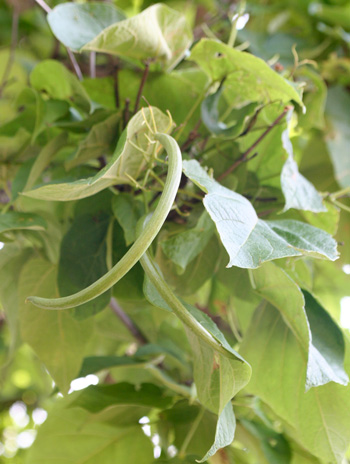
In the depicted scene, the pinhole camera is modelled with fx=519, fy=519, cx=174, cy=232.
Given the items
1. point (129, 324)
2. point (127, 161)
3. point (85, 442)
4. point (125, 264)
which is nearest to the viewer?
point (125, 264)

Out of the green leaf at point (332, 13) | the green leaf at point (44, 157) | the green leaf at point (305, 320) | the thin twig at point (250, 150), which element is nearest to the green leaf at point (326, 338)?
the green leaf at point (305, 320)

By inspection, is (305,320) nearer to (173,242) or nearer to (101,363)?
(173,242)

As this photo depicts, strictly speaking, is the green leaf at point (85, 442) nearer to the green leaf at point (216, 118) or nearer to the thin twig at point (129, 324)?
the thin twig at point (129, 324)

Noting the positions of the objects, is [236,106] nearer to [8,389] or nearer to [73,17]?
[73,17]

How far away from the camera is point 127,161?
1.00 feet

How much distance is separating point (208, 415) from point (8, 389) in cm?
78

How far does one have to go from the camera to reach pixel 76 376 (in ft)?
1.25

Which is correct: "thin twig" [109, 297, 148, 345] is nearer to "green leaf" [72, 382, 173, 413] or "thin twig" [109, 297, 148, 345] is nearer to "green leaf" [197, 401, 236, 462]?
"green leaf" [72, 382, 173, 413]

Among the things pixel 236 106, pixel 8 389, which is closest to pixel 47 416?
pixel 236 106

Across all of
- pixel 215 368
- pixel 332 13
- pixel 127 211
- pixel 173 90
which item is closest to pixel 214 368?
pixel 215 368

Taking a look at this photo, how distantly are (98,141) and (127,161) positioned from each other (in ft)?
0.23

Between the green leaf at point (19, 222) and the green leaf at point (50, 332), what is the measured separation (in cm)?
5

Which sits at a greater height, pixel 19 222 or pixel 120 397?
pixel 19 222

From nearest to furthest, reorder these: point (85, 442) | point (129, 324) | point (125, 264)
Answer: point (125, 264), point (85, 442), point (129, 324)
